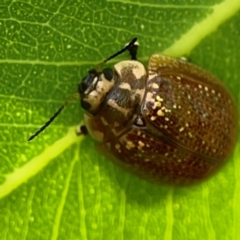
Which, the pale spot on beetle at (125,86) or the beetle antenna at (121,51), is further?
the pale spot on beetle at (125,86)

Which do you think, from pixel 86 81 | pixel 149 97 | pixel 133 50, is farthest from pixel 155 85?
pixel 86 81

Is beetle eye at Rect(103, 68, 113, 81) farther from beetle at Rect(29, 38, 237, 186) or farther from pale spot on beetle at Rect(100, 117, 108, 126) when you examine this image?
pale spot on beetle at Rect(100, 117, 108, 126)

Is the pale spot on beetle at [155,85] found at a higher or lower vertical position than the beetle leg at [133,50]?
lower

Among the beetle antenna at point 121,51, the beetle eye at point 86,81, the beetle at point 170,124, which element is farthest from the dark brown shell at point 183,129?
the beetle eye at point 86,81

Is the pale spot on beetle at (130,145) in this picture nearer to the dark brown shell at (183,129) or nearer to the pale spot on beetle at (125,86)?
the dark brown shell at (183,129)

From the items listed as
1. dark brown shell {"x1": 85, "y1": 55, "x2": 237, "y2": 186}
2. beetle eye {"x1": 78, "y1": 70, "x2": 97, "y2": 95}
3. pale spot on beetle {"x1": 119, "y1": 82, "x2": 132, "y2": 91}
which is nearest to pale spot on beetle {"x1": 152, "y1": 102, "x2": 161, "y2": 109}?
dark brown shell {"x1": 85, "y1": 55, "x2": 237, "y2": 186}

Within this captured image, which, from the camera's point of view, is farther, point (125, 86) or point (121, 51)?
point (125, 86)

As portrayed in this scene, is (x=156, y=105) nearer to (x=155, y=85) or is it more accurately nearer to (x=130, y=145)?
(x=155, y=85)
